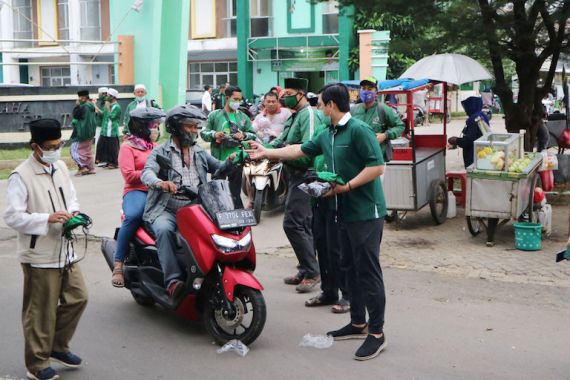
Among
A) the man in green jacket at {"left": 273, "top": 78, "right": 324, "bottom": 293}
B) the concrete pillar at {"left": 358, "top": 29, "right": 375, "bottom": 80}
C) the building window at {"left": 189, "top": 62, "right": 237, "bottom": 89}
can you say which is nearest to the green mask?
the man in green jacket at {"left": 273, "top": 78, "right": 324, "bottom": 293}

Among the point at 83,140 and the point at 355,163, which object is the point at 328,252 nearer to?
the point at 355,163

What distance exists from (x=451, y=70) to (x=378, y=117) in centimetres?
229

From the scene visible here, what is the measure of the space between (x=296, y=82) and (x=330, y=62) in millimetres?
28792

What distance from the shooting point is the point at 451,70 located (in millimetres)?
11125

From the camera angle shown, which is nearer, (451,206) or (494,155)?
(494,155)

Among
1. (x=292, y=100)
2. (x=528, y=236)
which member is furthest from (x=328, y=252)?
(x=528, y=236)

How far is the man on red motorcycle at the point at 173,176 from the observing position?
19.5 ft

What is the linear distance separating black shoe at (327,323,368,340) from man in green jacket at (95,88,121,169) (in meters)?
11.8

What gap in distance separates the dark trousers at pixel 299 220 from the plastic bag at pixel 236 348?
1758 millimetres

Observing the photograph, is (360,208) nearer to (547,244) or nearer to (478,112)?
(547,244)

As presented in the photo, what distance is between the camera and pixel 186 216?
19.2 feet

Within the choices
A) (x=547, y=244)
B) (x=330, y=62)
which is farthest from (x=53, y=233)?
(x=330, y=62)

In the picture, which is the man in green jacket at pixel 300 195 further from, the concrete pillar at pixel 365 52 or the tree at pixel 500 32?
the concrete pillar at pixel 365 52

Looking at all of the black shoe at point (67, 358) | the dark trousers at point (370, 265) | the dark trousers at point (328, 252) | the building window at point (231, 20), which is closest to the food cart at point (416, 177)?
the dark trousers at point (328, 252)
